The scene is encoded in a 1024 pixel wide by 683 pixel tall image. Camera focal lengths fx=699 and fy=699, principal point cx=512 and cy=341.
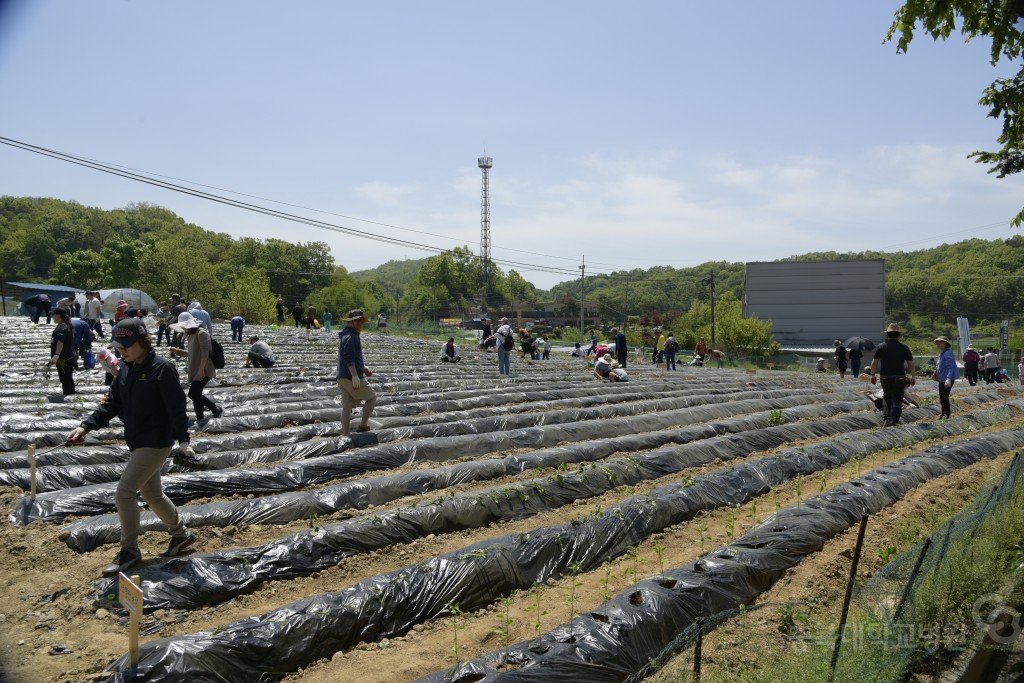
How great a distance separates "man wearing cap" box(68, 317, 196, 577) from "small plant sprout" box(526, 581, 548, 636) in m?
2.73

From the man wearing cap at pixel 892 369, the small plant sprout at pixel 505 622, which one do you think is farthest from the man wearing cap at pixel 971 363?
the small plant sprout at pixel 505 622

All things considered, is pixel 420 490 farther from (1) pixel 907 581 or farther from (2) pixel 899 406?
(2) pixel 899 406

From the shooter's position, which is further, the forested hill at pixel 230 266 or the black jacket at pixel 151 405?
the forested hill at pixel 230 266

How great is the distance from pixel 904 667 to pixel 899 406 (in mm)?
9325

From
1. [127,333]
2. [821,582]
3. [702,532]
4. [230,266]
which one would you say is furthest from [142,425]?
[230,266]

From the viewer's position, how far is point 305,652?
4066 mm

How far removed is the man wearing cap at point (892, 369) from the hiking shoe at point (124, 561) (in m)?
10.3

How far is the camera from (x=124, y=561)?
194 inches

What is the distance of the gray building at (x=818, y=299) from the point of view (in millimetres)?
56156

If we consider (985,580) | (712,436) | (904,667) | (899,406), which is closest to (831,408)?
(899,406)

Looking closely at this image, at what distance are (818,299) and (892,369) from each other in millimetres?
49671

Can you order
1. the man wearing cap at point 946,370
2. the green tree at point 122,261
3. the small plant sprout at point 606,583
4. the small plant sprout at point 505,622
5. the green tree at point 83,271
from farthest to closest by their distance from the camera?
the green tree at point 83,271
the green tree at point 122,261
the man wearing cap at point 946,370
the small plant sprout at point 606,583
the small plant sprout at point 505,622

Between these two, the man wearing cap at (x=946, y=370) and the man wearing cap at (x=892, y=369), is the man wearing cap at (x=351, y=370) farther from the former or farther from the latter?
the man wearing cap at (x=946, y=370)

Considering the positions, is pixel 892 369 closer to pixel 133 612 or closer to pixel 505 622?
pixel 505 622
